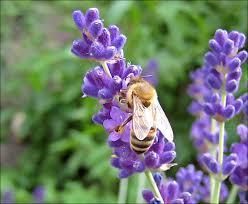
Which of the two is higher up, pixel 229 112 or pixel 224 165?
pixel 229 112

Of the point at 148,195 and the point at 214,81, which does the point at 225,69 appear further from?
the point at 148,195

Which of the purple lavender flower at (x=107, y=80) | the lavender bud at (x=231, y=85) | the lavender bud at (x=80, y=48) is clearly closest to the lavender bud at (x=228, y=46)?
the lavender bud at (x=231, y=85)

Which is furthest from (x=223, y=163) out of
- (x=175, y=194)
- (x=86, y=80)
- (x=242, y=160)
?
(x=86, y=80)

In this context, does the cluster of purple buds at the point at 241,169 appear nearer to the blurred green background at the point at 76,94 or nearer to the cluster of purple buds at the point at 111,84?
the cluster of purple buds at the point at 111,84

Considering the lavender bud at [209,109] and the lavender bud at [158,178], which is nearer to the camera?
the lavender bud at [158,178]

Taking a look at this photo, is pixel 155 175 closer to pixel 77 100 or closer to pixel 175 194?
pixel 175 194

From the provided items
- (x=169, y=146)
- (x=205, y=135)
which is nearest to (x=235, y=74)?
(x=169, y=146)

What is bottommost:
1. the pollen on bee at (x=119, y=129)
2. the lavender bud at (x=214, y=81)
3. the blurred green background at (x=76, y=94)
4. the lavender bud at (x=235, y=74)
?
the blurred green background at (x=76, y=94)
